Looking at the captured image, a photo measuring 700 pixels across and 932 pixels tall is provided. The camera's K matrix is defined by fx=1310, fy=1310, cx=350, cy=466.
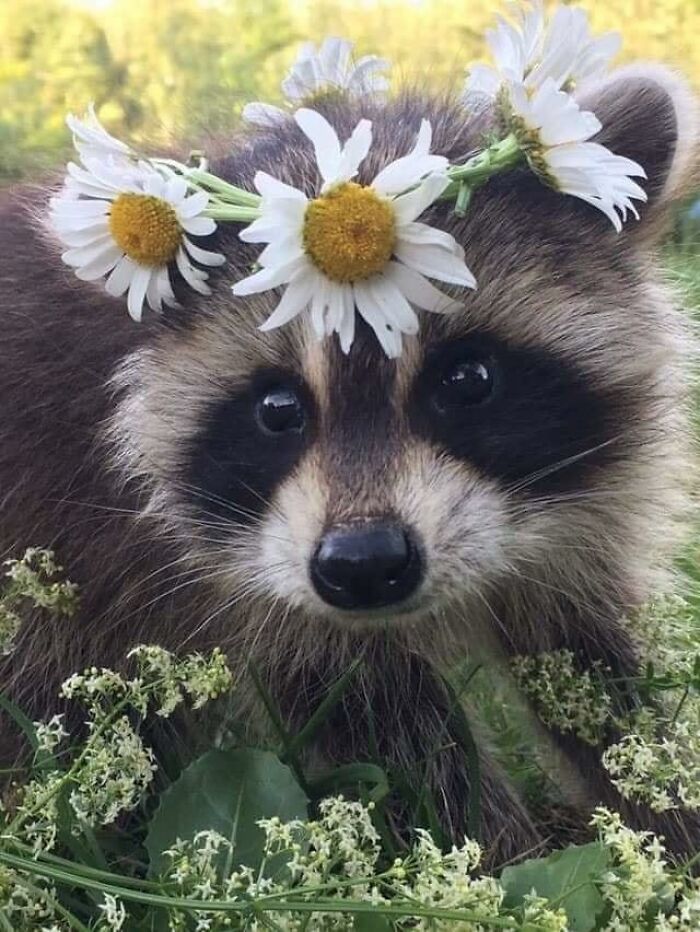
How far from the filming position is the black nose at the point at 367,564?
161 cm

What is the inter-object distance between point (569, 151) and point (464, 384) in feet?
1.09

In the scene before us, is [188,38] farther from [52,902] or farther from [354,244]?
[52,902]

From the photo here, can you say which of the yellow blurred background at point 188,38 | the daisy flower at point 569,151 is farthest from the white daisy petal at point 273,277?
the yellow blurred background at point 188,38

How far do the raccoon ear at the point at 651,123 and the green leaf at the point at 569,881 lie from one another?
2.93 ft

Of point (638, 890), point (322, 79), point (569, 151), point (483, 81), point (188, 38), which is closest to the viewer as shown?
point (638, 890)

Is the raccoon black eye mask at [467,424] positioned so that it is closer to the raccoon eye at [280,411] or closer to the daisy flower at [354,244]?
the raccoon eye at [280,411]

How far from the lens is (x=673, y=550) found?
2.32 m

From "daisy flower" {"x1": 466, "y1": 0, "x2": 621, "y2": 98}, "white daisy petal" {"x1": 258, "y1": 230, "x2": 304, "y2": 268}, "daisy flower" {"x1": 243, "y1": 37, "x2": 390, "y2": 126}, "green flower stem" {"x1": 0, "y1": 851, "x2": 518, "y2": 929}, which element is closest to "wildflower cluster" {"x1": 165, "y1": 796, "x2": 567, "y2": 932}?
"green flower stem" {"x1": 0, "y1": 851, "x2": 518, "y2": 929}

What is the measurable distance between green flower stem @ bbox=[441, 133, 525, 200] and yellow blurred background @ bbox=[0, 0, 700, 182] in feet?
12.4

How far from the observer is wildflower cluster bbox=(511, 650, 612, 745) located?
6.38 ft

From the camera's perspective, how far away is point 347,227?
1.58m

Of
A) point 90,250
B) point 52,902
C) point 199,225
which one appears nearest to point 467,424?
point 199,225

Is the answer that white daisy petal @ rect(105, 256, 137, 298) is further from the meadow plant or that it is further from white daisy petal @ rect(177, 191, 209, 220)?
the meadow plant

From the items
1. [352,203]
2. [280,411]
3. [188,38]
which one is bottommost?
[188,38]
